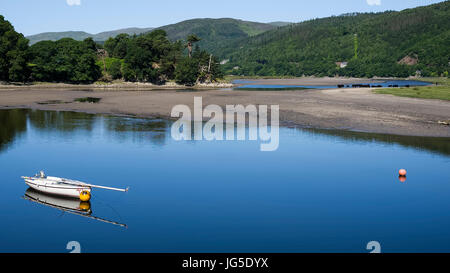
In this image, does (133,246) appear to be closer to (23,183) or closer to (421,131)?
(23,183)

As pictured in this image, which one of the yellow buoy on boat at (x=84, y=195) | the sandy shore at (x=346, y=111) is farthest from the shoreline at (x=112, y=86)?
the yellow buoy on boat at (x=84, y=195)

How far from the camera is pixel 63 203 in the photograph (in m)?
29.1

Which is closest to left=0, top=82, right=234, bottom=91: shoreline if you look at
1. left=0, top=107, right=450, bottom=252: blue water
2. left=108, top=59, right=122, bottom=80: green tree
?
left=108, top=59, right=122, bottom=80: green tree

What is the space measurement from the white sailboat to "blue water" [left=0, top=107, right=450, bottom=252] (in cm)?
90

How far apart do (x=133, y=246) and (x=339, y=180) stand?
705 inches

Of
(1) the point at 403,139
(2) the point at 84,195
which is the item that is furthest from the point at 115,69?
(2) the point at 84,195

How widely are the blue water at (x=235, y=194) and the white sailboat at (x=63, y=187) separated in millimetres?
903

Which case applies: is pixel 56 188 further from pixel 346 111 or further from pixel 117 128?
pixel 346 111

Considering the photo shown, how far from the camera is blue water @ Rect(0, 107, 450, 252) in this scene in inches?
922

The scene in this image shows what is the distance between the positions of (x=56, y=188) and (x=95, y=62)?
15558cm

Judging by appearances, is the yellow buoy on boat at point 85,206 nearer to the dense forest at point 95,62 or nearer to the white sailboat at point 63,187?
the white sailboat at point 63,187

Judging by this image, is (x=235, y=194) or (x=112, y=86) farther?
(x=112, y=86)

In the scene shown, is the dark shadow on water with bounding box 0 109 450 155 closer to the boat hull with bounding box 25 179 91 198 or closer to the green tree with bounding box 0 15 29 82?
the boat hull with bounding box 25 179 91 198
